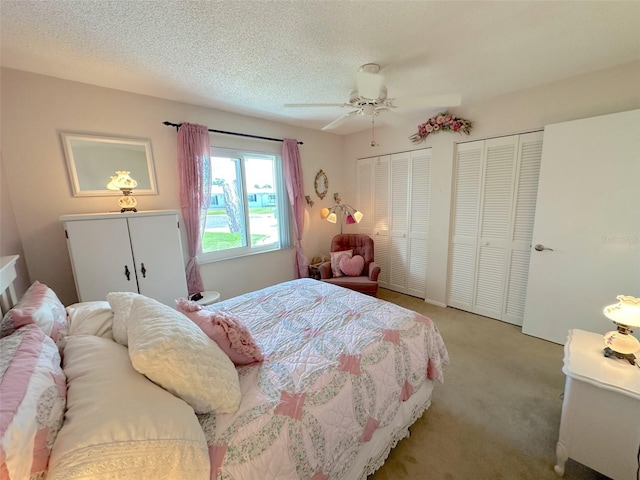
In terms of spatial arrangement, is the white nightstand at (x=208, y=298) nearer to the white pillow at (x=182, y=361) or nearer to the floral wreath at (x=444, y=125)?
the white pillow at (x=182, y=361)

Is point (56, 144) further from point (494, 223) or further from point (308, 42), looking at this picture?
point (494, 223)

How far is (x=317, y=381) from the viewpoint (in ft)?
3.84

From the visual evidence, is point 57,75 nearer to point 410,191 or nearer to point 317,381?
point 317,381

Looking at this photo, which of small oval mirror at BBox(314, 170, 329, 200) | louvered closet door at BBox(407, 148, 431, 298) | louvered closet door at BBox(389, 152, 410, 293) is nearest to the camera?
louvered closet door at BBox(407, 148, 431, 298)

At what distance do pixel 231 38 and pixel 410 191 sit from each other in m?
2.70

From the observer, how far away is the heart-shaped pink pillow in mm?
3404

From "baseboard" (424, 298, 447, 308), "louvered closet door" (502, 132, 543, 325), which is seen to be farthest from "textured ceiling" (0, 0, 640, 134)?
"baseboard" (424, 298, 447, 308)

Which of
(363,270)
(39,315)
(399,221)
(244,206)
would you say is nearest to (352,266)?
(363,270)

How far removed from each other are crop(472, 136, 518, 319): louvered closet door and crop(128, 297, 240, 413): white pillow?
3.02 meters

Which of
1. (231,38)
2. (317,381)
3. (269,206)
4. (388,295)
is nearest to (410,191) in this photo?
(388,295)

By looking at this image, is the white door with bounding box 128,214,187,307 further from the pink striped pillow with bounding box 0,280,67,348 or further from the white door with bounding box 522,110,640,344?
the white door with bounding box 522,110,640,344

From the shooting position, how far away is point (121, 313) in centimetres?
124

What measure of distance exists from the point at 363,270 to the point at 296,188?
1.46 metres

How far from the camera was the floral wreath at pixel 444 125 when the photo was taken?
287 cm
